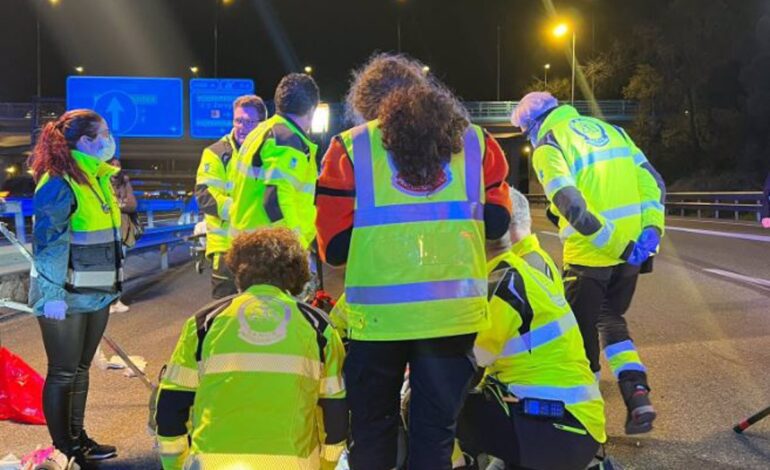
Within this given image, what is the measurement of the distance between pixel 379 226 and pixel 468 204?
34cm

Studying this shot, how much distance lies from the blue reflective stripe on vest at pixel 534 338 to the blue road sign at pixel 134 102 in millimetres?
20428

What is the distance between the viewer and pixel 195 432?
2.38 m

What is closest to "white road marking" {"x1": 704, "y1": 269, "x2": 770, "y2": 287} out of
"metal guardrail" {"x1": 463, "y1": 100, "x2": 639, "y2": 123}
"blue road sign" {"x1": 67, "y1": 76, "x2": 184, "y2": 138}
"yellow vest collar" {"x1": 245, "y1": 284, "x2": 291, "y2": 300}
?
"yellow vest collar" {"x1": 245, "y1": 284, "x2": 291, "y2": 300}

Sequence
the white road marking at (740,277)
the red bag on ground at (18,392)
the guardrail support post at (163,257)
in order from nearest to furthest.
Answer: the red bag on ground at (18,392) → the white road marking at (740,277) → the guardrail support post at (163,257)

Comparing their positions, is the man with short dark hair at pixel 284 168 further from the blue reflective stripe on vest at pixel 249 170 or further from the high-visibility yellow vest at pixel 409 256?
Result: the high-visibility yellow vest at pixel 409 256

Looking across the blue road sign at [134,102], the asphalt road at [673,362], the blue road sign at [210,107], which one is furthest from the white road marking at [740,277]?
the blue road sign at [210,107]

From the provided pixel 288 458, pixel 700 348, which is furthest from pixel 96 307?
pixel 700 348

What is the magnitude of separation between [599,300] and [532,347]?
1.46 metres

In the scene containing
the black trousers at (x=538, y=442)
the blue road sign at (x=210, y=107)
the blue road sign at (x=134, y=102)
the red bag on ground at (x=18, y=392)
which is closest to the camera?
the black trousers at (x=538, y=442)

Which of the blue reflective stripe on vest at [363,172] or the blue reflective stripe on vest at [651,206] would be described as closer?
the blue reflective stripe on vest at [363,172]

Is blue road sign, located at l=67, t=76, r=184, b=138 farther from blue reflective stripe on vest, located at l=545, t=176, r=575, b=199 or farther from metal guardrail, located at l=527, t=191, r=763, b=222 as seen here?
blue reflective stripe on vest, located at l=545, t=176, r=575, b=199

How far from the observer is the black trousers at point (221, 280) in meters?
4.54

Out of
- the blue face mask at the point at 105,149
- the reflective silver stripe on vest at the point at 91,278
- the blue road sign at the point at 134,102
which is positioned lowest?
the reflective silver stripe on vest at the point at 91,278

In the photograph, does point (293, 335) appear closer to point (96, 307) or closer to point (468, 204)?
point (468, 204)
